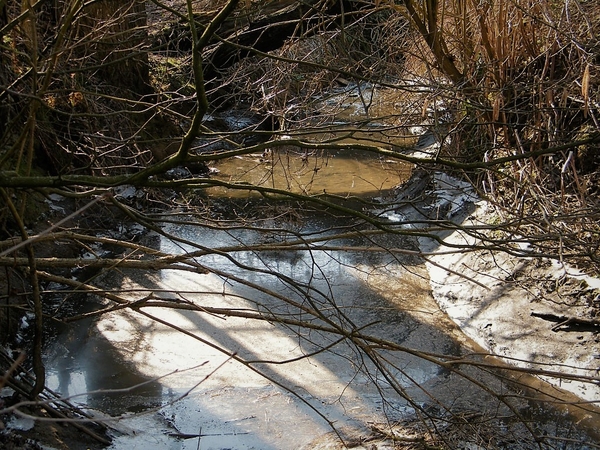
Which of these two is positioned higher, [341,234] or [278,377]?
[341,234]

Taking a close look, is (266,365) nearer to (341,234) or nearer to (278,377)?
(278,377)

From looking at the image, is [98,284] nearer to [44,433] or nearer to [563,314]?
[44,433]

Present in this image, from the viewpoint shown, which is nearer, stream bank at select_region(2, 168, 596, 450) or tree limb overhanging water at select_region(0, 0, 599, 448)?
tree limb overhanging water at select_region(0, 0, 599, 448)

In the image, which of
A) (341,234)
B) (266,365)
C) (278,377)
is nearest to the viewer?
(341,234)

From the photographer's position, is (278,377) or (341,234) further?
(278,377)

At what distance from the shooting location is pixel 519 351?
532 centimetres

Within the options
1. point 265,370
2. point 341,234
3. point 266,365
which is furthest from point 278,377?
point 341,234

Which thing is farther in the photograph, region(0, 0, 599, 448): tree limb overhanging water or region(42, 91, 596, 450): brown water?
region(42, 91, 596, 450): brown water

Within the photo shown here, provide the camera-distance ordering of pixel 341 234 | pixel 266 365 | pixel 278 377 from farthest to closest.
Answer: pixel 266 365 < pixel 278 377 < pixel 341 234

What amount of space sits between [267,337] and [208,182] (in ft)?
10.1

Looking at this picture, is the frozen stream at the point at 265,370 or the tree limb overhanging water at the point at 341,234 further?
the frozen stream at the point at 265,370

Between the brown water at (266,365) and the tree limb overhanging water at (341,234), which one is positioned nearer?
the tree limb overhanging water at (341,234)

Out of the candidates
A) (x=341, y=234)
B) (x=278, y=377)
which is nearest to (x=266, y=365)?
(x=278, y=377)

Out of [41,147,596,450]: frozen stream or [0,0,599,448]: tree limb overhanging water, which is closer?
[0,0,599,448]: tree limb overhanging water
